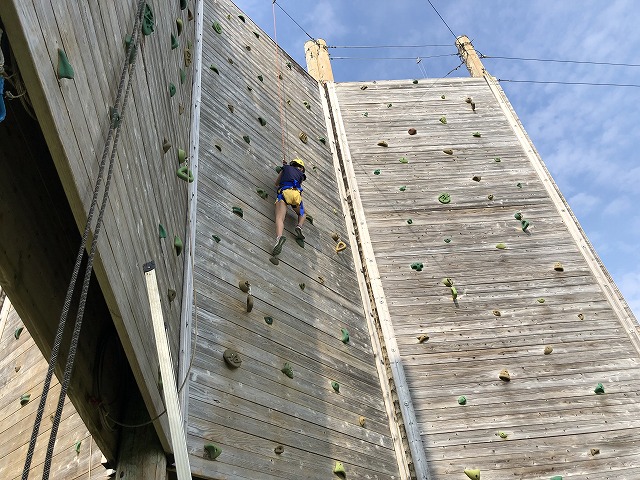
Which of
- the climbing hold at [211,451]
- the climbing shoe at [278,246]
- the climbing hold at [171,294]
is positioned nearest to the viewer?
the climbing hold at [171,294]

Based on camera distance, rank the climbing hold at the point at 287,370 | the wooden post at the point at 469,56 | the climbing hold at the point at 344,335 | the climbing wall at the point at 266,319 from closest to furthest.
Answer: the climbing wall at the point at 266,319 → the climbing hold at the point at 287,370 → the climbing hold at the point at 344,335 → the wooden post at the point at 469,56

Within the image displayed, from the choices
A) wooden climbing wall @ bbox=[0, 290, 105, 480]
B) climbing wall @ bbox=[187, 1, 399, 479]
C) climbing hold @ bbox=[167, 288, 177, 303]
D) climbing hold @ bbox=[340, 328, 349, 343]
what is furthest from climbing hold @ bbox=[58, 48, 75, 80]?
climbing hold @ bbox=[340, 328, 349, 343]

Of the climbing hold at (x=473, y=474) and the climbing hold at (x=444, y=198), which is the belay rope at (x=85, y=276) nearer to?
the climbing hold at (x=473, y=474)

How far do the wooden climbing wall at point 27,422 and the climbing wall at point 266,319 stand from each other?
0.69 m

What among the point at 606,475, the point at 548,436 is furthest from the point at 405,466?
the point at 606,475

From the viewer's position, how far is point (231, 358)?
11.5 ft

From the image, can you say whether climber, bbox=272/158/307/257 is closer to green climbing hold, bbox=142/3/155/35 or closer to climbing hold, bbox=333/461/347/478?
climbing hold, bbox=333/461/347/478

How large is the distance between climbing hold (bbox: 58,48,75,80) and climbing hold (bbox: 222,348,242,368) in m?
2.29

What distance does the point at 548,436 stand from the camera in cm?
436

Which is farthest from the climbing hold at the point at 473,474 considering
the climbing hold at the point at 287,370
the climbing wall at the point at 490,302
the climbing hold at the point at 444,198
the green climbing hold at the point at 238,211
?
the climbing hold at the point at 444,198

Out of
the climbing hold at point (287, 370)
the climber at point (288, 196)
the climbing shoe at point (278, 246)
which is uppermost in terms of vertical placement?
the climber at point (288, 196)

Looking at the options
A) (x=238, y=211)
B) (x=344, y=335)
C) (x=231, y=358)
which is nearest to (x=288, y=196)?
(x=238, y=211)

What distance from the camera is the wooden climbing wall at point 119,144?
1325mm

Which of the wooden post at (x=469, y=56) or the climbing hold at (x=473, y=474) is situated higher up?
the wooden post at (x=469, y=56)
